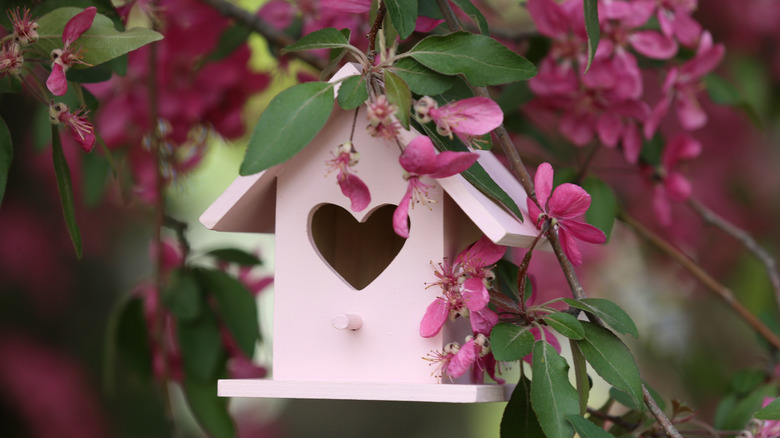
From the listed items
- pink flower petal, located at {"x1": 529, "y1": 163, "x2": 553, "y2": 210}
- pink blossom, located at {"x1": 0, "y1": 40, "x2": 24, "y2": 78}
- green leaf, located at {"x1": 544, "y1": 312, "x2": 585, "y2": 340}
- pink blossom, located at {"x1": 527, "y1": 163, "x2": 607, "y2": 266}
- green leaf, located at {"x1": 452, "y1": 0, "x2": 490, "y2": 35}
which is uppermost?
green leaf, located at {"x1": 452, "y1": 0, "x2": 490, "y2": 35}

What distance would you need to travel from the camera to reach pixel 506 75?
2.92ft

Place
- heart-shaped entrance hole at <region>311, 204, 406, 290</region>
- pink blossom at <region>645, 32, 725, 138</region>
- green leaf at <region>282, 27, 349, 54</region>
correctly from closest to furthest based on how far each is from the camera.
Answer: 1. green leaf at <region>282, 27, 349, 54</region>
2. heart-shaped entrance hole at <region>311, 204, 406, 290</region>
3. pink blossom at <region>645, 32, 725, 138</region>

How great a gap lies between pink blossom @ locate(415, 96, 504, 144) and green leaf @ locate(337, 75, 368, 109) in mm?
57

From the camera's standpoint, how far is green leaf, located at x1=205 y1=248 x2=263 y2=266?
1650mm

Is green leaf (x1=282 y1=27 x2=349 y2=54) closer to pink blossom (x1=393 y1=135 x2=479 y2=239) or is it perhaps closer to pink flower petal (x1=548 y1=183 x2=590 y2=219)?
pink blossom (x1=393 y1=135 x2=479 y2=239)

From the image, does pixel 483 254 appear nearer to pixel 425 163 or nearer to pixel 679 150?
pixel 425 163

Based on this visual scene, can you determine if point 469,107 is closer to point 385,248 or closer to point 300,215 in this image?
point 300,215

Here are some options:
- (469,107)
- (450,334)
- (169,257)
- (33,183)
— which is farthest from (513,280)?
(33,183)

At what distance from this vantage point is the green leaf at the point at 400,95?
0.85 metres

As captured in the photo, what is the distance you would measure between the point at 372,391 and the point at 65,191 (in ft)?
1.38

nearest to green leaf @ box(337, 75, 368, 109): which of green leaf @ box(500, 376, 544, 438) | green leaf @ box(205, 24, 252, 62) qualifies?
green leaf @ box(500, 376, 544, 438)

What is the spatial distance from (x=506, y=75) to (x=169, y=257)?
1.20 m

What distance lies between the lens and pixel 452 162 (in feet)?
2.93

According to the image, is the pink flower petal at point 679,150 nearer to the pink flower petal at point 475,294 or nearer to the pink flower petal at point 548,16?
the pink flower petal at point 548,16
